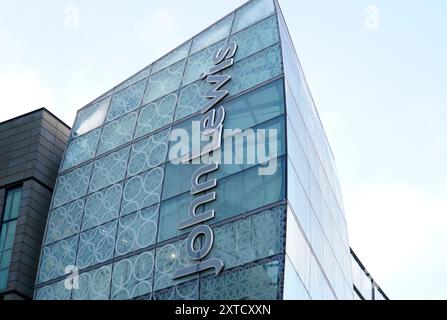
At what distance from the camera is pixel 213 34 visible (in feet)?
102

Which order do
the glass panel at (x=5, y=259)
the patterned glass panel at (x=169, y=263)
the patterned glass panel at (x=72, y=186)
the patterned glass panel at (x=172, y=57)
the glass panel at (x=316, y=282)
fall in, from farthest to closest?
the patterned glass panel at (x=172, y=57), the patterned glass panel at (x=72, y=186), the glass panel at (x=5, y=259), the glass panel at (x=316, y=282), the patterned glass panel at (x=169, y=263)

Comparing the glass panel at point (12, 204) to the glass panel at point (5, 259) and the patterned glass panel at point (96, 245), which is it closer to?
the glass panel at point (5, 259)

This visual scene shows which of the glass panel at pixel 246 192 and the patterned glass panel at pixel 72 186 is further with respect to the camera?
the patterned glass panel at pixel 72 186

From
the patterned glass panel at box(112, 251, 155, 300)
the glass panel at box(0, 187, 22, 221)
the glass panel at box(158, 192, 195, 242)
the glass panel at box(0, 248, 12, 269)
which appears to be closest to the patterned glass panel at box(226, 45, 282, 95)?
the glass panel at box(158, 192, 195, 242)

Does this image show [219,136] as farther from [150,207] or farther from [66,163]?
[66,163]

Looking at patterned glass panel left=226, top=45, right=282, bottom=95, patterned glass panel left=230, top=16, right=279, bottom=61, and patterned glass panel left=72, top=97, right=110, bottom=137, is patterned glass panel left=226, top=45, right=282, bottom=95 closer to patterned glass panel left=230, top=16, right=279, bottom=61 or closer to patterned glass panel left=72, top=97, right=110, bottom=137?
patterned glass panel left=230, top=16, right=279, bottom=61

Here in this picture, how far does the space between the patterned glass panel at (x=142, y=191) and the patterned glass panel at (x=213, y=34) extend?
18.5 ft

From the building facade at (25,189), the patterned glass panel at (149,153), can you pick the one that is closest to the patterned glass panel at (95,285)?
the building facade at (25,189)

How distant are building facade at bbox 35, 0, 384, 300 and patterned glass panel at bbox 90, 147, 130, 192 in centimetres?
6

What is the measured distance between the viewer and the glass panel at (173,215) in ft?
86.2

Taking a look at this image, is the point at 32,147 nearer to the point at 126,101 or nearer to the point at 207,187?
the point at 126,101

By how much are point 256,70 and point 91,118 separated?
8722 mm
